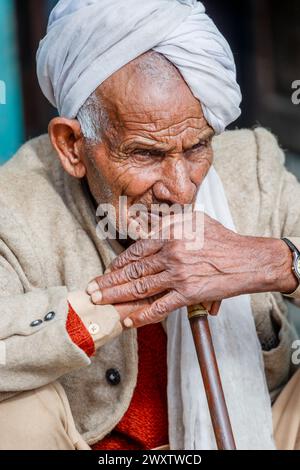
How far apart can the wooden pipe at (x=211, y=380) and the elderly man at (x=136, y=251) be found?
0.07 meters

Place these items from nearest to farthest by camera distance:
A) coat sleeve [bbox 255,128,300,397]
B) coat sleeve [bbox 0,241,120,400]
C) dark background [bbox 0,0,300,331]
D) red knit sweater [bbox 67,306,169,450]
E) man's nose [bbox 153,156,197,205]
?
coat sleeve [bbox 0,241,120,400], man's nose [bbox 153,156,197,205], red knit sweater [bbox 67,306,169,450], coat sleeve [bbox 255,128,300,397], dark background [bbox 0,0,300,331]

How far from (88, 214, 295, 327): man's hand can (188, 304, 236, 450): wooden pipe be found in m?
0.06

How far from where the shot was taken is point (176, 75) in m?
3.12

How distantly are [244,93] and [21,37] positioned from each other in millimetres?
1553

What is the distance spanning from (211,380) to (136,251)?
0.44 m

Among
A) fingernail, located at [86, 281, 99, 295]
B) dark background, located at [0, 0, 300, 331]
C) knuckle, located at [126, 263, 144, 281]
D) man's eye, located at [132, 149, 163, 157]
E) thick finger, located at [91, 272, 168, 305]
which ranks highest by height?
man's eye, located at [132, 149, 163, 157]

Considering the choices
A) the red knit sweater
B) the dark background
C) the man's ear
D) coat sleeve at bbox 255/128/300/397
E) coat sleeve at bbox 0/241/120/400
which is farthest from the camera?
the dark background

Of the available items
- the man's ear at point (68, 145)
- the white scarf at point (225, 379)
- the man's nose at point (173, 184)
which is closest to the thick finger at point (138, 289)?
the man's nose at point (173, 184)

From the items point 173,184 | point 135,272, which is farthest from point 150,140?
point 135,272

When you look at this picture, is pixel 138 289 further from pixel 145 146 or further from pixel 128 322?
pixel 145 146

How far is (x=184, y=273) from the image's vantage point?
3.01 meters

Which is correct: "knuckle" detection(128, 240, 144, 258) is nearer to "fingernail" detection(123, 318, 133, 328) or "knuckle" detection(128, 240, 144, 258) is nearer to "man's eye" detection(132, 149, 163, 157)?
"fingernail" detection(123, 318, 133, 328)

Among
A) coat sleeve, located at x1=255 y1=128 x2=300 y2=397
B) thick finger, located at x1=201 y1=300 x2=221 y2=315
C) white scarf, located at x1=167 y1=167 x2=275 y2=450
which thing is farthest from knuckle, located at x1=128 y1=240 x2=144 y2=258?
coat sleeve, located at x1=255 y1=128 x2=300 y2=397

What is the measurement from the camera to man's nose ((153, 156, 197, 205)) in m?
3.14
